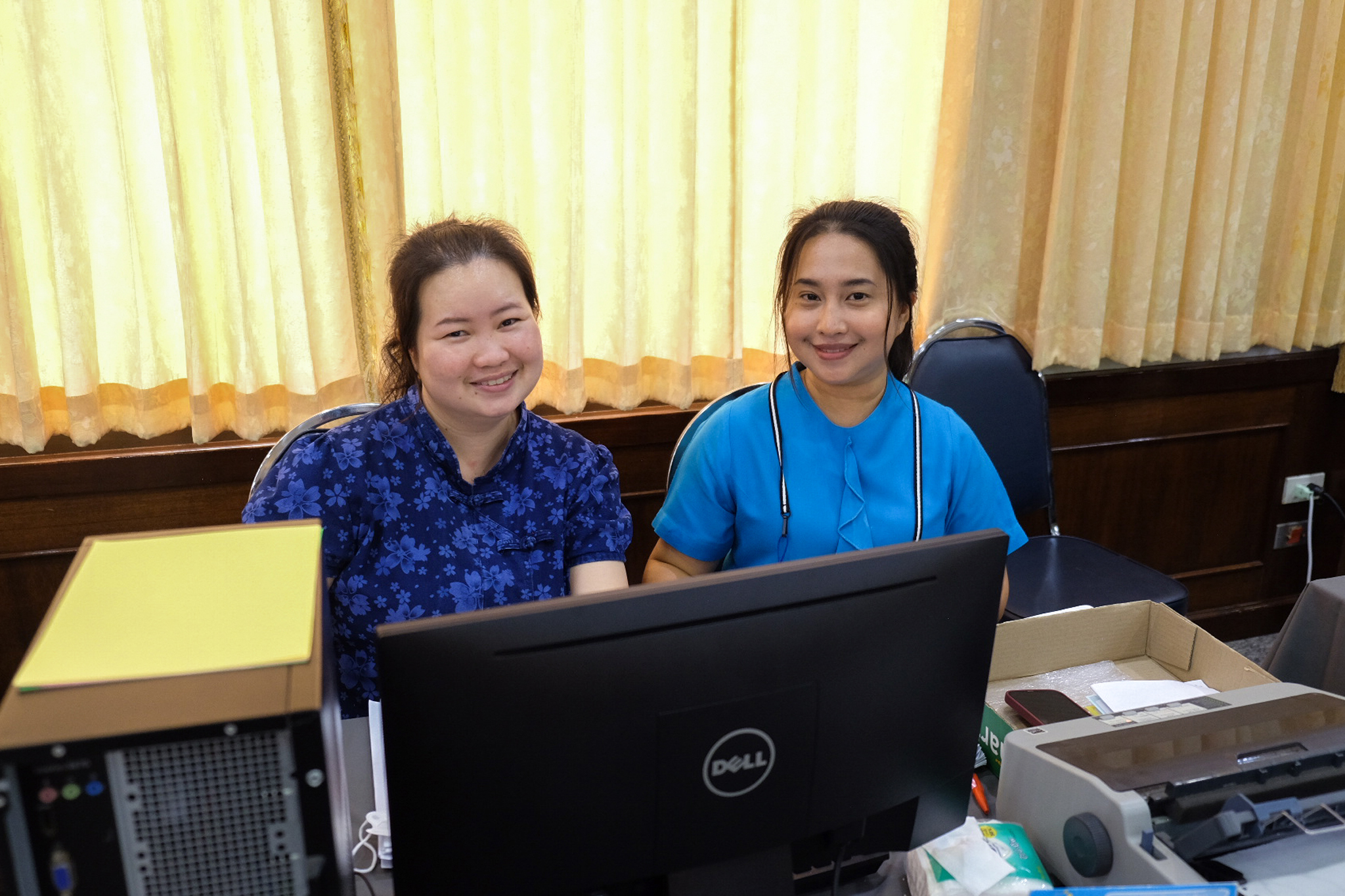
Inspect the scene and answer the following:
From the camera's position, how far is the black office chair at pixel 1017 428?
7.09 feet

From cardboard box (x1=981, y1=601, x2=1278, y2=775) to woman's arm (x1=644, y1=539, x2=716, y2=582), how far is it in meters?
0.54

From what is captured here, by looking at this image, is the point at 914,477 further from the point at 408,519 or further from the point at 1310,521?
the point at 1310,521

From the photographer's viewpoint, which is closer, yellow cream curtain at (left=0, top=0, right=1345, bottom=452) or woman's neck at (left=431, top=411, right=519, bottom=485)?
woman's neck at (left=431, top=411, right=519, bottom=485)

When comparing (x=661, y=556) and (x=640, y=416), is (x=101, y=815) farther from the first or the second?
(x=640, y=416)

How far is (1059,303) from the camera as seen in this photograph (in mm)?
2551

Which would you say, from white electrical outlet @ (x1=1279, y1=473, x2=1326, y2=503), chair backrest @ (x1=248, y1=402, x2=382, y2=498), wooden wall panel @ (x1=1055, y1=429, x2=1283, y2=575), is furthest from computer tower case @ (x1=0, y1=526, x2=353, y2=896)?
white electrical outlet @ (x1=1279, y1=473, x2=1326, y2=503)

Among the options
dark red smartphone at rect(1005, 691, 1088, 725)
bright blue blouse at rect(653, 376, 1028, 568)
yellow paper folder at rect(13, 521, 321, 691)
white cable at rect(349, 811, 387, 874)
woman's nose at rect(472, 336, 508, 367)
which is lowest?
white cable at rect(349, 811, 387, 874)

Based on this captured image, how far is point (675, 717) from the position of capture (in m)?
0.70

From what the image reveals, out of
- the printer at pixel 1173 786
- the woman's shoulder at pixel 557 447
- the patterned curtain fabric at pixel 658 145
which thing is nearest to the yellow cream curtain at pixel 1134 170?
the patterned curtain fabric at pixel 658 145

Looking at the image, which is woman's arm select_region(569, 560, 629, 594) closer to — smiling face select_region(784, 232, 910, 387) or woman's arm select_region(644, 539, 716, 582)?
woman's arm select_region(644, 539, 716, 582)

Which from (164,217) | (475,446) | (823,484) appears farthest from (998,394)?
(164,217)

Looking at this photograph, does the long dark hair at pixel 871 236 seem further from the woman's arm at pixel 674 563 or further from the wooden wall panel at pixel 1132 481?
the wooden wall panel at pixel 1132 481

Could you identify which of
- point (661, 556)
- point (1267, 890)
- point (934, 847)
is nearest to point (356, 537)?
point (661, 556)

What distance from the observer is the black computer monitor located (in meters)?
0.66
